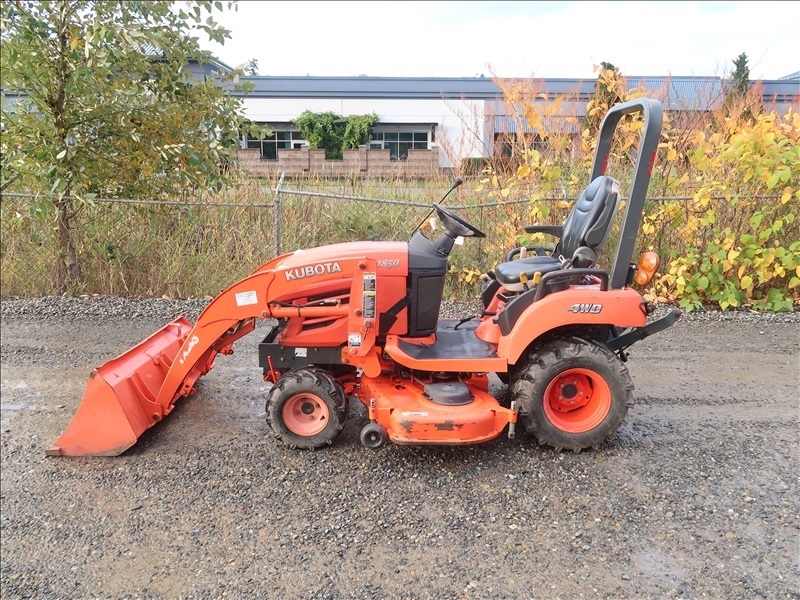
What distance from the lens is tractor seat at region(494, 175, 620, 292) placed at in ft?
11.7

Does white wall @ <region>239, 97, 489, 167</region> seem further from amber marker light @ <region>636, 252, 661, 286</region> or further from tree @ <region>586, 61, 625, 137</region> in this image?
amber marker light @ <region>636, 252, 661, 286</region>

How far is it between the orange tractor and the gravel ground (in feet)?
0.75

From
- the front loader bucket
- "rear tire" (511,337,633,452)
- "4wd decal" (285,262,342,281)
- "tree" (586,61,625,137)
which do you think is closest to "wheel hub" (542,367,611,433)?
"rear tire" (511,337,633,452)

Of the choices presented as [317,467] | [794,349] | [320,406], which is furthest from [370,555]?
[794,349]

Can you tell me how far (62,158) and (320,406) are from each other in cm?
426

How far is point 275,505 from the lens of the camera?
120 inches

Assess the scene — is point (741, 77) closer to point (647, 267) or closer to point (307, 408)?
point (647, 267)

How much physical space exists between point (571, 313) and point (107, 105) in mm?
5320

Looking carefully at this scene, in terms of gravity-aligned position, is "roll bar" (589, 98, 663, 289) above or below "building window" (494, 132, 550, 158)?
below

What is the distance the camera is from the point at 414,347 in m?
3.62

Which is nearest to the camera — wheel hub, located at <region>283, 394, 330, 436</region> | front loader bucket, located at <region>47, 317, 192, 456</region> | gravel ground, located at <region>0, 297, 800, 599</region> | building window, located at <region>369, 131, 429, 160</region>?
gravel ground, located at <region>0, 297, 800, 599</region>

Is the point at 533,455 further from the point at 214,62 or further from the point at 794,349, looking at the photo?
the point at 214,62

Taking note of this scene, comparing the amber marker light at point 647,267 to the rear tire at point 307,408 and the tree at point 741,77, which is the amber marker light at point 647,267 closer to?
the rear tire at point 307,408

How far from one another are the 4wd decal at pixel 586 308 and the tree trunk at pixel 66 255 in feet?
20.1
